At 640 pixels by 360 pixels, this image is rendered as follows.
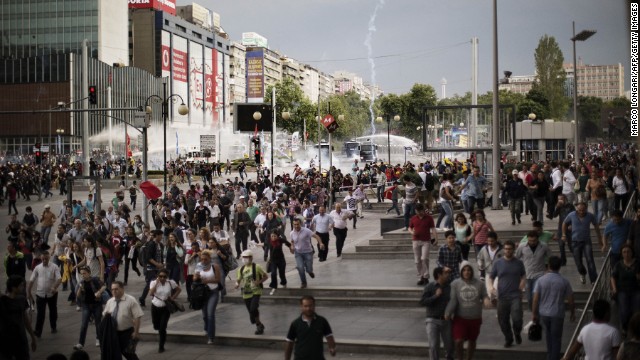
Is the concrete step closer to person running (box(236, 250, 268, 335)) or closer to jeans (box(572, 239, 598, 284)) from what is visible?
person running (box(236, 250, 268, 335))

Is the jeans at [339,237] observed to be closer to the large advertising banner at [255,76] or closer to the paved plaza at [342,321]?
the paved plaza at [342,321]

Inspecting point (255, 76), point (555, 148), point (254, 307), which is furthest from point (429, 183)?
point (255, 76)

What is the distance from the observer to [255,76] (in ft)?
514

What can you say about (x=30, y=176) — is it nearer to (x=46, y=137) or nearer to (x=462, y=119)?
(x=462, y=119)

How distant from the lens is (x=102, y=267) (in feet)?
51.6

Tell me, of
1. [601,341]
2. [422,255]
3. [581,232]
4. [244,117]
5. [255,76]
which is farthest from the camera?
[255,76]

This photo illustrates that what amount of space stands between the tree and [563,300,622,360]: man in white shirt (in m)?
93.9

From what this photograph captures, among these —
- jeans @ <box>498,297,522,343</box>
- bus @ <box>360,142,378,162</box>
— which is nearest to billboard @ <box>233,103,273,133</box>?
bus @ <box>360,142,378,162</box>

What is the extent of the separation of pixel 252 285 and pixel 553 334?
5.09 meters

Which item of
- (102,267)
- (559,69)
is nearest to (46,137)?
(559,69)

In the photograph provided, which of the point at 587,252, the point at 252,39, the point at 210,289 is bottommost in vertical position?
the point at 210,289

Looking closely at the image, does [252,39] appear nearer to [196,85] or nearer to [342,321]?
[196,85]

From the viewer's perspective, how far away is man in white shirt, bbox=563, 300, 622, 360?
8.02 meters

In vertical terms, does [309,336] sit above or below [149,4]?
below
